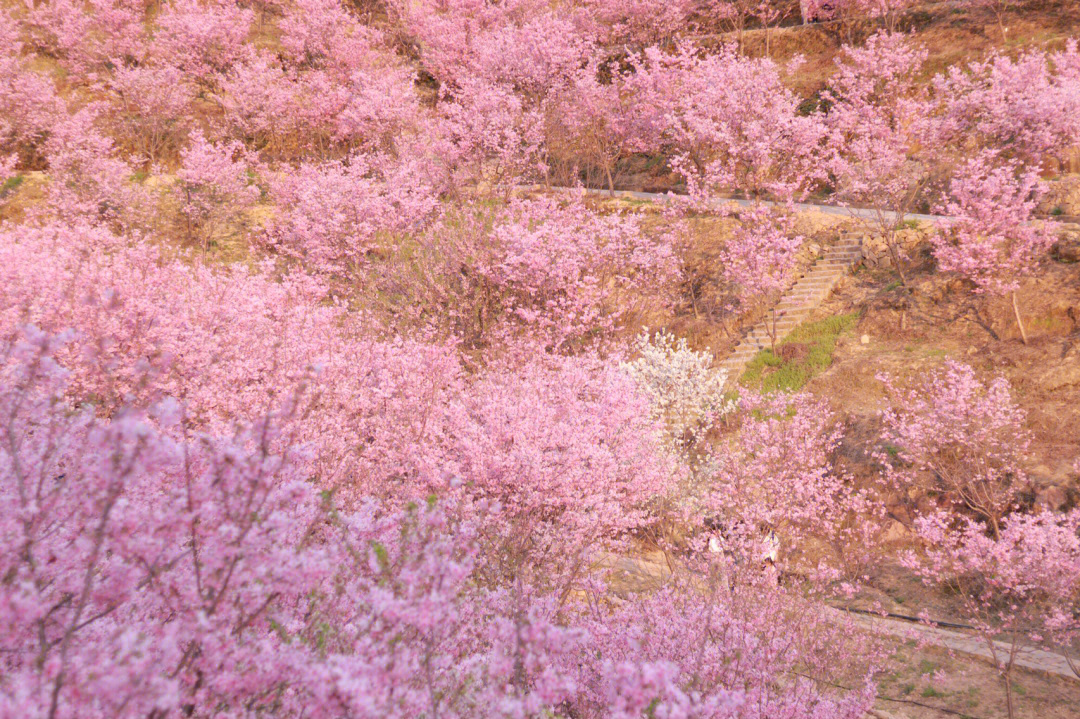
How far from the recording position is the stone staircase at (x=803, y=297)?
23.1 meters

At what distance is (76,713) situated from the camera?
290 centimetres

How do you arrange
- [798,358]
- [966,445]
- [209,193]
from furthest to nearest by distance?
[209,193] < [798,358] < [966,445]

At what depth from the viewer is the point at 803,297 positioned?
2434 centimetres

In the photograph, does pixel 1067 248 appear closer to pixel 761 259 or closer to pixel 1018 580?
pixel 761 259

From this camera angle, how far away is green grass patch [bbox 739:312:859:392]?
20953 millimetres

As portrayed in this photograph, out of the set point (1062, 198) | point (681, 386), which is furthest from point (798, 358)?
point (1062, 198)

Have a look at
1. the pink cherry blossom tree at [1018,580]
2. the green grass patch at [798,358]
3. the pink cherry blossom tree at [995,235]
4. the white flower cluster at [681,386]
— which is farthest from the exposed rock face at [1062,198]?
the pink cherry blossom tree at [1018,580]

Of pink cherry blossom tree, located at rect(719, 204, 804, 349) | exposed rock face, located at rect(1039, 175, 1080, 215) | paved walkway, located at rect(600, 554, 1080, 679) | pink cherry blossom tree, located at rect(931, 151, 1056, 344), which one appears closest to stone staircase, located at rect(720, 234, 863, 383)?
pink cherry blossom tree, located at rect(719, 204, 804, 349)

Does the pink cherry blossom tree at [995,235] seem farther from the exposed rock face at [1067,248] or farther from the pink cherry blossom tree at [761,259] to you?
the pink cherry blossom tree at [761,259]

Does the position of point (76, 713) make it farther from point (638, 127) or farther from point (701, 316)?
point (638, 127)

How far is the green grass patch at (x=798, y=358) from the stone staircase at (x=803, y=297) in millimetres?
422

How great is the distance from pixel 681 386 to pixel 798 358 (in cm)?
570

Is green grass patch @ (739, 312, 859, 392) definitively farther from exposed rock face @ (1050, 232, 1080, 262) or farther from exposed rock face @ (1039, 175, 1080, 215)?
exposed rock face @ (1039, 175, 1080, 215)

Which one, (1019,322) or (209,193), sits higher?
(209,193)
